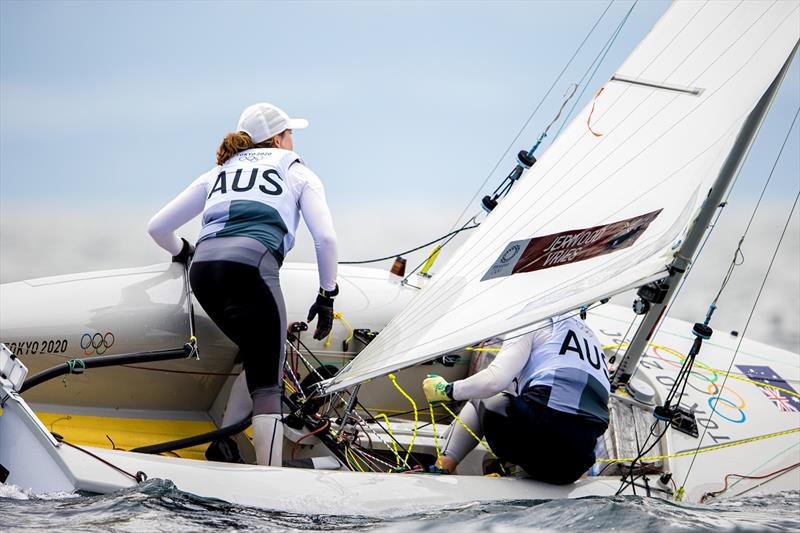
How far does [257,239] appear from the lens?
2703 mm

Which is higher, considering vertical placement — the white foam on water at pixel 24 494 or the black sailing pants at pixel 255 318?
the black sailing pants at pixel 255 318

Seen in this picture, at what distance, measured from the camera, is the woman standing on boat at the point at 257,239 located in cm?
262

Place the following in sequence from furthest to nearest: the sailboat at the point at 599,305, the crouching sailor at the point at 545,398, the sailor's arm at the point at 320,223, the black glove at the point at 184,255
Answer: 1. the black glove at the point at 184,255
2. the sailor's arm at the point at 320,223
3. the crouching sailor at the point at 545,398
4. the sailboat at the point at 599,305

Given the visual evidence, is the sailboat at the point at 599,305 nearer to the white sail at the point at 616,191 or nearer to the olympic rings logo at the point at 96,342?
the white sail at the point at 616,191

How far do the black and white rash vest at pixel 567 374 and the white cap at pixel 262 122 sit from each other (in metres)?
1.11

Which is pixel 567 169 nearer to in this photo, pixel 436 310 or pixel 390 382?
pixel 436 310

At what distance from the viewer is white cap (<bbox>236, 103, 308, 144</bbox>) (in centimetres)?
302

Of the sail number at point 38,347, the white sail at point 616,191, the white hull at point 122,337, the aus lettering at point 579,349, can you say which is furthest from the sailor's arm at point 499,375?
the sail number at point 38,347

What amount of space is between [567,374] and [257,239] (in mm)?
983

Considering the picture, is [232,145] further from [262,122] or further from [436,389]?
[436,389]

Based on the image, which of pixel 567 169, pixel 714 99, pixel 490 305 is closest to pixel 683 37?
pixel 714 99

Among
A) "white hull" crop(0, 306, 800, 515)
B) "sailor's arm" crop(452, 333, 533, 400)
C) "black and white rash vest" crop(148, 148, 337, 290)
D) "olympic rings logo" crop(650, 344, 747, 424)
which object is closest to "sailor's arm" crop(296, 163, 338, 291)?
"black and white rash vest" crop(148, 148, 337, 290)

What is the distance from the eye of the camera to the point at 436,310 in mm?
2611

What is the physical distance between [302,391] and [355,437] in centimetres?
24
